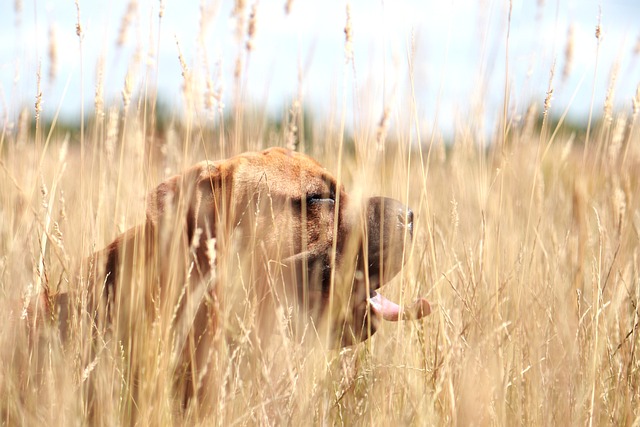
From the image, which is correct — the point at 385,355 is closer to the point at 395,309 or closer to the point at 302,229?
the point at 395,309

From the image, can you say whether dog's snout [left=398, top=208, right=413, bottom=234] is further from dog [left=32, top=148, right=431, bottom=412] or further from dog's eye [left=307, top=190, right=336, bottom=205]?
dog's eye [left=307, top=190, right=336, bottom=205]

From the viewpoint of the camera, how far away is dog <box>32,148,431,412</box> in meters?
2.48

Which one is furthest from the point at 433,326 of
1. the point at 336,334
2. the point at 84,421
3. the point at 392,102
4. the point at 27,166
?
the point at 27,166

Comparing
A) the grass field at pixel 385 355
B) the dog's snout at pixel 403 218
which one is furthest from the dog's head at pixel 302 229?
the grass field at pixel 385 355

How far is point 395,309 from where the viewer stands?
308cm

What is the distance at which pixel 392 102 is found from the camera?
268 cm

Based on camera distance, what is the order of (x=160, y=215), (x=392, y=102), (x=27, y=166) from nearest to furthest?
(x=392, y=102) < (x=160, y=215) < (x=27, y=166)

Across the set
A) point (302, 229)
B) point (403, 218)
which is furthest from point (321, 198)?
point (302, 229)

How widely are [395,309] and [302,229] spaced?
1.89 ft

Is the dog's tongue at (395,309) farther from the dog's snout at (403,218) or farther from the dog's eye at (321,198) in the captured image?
the dog's eye at (321,198)

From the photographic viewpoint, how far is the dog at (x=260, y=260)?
8.13 ft

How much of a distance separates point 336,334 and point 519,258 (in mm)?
777

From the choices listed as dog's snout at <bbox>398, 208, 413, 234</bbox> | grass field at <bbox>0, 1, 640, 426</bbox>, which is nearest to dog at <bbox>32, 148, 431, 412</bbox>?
dog's snout at <bbox>398, 208, 413, 234</bbox>

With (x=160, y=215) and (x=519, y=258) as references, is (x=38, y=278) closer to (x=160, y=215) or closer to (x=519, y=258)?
(x=160, y=215)
